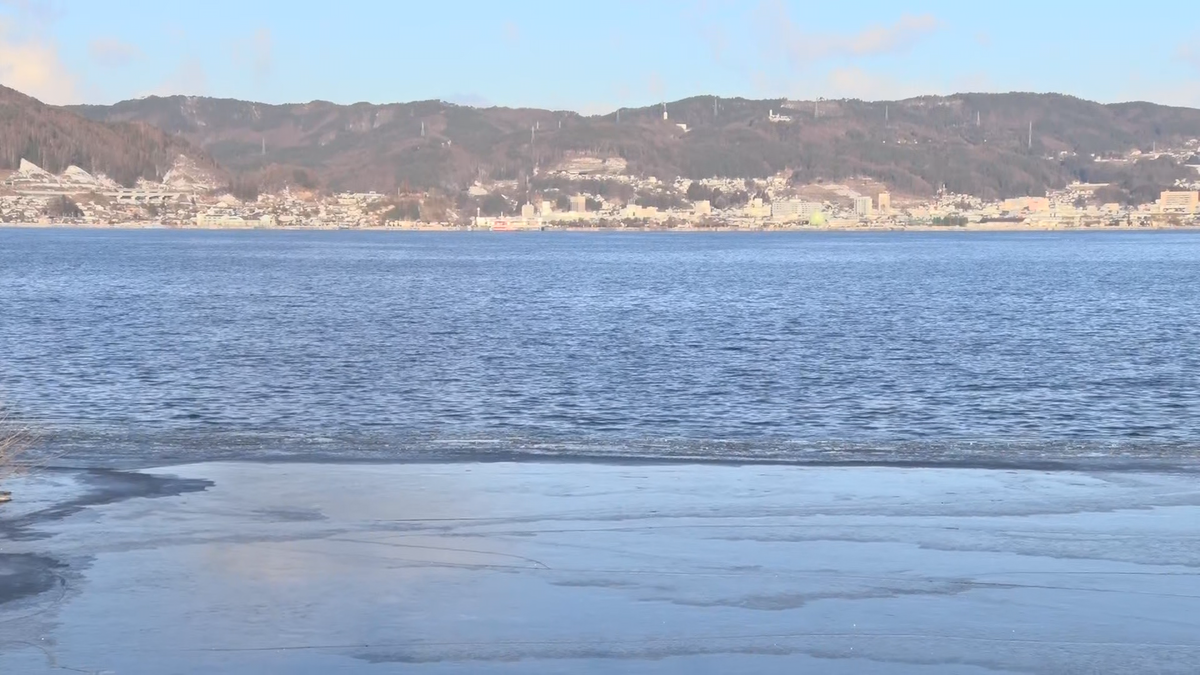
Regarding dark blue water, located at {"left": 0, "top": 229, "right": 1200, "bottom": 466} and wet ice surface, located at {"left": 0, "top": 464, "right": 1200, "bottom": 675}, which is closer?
wet ice surface, located at {"left": 0, "top": 464, "right": 1200, "bottom": 675}

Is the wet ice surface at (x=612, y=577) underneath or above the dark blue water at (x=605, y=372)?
above

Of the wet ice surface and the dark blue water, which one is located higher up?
Result: the wet ice surface

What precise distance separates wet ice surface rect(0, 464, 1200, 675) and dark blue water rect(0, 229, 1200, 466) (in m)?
4.54

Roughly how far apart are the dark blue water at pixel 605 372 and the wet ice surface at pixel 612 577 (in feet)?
14.9

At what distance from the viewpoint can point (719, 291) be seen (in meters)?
91.0

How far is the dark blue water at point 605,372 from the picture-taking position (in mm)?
25672

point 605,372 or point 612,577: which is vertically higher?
point 612,577

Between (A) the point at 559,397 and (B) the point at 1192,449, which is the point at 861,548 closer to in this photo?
(B) the point at 1192,449

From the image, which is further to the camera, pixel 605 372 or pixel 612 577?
pixel 605 372

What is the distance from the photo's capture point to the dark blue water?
84.2 ft

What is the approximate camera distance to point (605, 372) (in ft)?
128

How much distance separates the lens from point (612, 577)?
46.6 feet

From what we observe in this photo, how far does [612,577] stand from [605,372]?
81.8 feet

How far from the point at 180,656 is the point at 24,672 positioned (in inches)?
45.3
